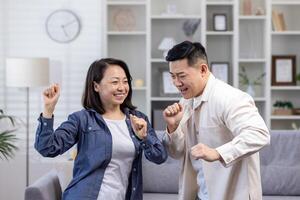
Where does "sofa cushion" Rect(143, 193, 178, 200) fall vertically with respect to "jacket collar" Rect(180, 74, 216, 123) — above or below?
below

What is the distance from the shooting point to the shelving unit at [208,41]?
5227 mm

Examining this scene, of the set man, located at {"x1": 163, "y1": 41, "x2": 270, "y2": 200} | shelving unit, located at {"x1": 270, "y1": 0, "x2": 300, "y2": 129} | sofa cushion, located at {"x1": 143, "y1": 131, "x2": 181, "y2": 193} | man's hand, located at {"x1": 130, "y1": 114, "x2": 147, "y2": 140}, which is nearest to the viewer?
man, located at {"x1": 163, "y1": 41, "x2": 270, "y2": 200}

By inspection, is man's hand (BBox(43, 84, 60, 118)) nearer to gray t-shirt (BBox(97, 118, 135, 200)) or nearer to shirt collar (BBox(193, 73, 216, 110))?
gray t-shirt (BBox(97, 118, 135, 200))

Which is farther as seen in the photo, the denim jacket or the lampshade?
the lampshade

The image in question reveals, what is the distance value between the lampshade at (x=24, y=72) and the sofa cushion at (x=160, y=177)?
1333mm

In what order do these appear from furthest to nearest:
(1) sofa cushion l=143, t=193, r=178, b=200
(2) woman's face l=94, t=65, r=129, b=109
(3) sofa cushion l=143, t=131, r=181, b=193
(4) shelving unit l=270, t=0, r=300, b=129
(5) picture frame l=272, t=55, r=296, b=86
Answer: (4) shelving unit l=270, t=0, r=300, b=129 < (5) picture frame l=272, t=55, r=296, b=86 < (3) sofa cushion l=143, t=131, r=181, b=193 < (1) sofa cushion l=143, t=193, r=178, b=200 < (2) woman's face l=94, t=65, r=129, b=109

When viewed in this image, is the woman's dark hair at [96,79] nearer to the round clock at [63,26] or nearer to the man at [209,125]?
the man at [209,125]

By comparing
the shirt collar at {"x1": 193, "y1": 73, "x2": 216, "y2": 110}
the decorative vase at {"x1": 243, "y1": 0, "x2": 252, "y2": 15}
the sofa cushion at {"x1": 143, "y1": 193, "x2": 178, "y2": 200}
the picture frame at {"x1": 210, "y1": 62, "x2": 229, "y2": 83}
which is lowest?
the sofa cushion at {"x1": 143, "y1": 193, "x2": 178, "y2": 200}

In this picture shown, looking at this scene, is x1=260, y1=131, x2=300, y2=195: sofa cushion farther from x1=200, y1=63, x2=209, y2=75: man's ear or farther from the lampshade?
the lampshade

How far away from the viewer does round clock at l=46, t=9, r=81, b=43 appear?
5418mm

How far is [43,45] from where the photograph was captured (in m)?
5.42

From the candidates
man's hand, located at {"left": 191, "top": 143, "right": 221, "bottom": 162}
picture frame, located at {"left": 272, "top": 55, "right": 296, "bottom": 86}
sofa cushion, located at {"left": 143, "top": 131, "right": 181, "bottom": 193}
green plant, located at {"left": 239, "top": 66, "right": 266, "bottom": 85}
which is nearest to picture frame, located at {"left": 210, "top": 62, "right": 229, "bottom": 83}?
green plant, located at {"left": 239, "top": 66, "right": 266, "bottom": 85}

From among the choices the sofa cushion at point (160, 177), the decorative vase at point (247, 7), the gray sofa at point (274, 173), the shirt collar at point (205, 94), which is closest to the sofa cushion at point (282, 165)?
the gray sofa at point (274, 173)

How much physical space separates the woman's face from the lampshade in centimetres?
221
